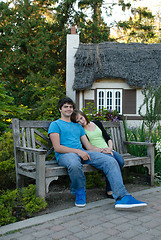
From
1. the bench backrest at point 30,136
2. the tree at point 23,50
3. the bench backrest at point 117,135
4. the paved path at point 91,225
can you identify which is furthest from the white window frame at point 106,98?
the paved path at point 91,225

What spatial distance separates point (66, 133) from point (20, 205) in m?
1.15

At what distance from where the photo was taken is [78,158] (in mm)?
3744

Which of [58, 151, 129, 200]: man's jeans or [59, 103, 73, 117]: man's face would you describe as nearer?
[58, 151, 129, 200]: man's jeans

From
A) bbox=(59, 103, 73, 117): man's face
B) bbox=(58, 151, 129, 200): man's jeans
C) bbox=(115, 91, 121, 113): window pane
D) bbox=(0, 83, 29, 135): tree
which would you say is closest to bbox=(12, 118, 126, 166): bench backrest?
bbox=(59, 103, 73, 117): man's face

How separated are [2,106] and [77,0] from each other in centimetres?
1926

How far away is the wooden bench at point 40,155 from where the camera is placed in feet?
11.3

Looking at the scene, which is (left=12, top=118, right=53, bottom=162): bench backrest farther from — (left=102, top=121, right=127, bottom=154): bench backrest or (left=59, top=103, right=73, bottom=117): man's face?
(left=102, top=121, right=127, bottom=154): bench backrest

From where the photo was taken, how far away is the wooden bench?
11.3ft

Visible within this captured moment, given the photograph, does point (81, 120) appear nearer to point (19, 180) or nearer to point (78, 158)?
point (78, 158)

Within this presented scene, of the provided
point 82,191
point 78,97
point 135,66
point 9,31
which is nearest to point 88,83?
point 78,97

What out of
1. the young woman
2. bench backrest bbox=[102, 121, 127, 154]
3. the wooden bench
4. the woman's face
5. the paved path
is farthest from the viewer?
bench backrest bbox=[102, 121, 127, 154]

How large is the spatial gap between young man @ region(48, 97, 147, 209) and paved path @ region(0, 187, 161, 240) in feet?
0.54

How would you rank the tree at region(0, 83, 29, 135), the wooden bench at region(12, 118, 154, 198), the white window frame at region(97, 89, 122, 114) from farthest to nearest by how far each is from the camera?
the white window frame at region(97, 89, 122, 114) → the tree at region(0, 83, 29, 135) → the wooden bench at region(12, 118, 154, 198)

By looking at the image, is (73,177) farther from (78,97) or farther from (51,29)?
(51,29)
